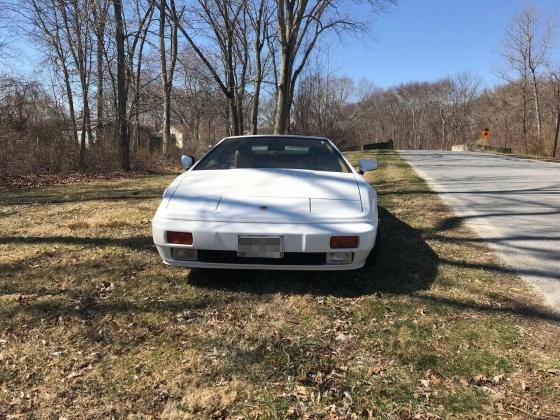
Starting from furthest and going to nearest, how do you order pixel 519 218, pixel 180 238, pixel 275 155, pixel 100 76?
pixel 100 76, pixel 519 218, pixel 275 155, pixel 180 238

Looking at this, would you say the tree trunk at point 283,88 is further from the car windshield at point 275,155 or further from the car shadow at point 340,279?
the car shadow at point 340,279

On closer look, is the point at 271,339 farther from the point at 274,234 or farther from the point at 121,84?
the point at 121,84

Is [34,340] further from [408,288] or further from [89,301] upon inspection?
[408,288]

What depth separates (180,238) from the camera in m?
3.54

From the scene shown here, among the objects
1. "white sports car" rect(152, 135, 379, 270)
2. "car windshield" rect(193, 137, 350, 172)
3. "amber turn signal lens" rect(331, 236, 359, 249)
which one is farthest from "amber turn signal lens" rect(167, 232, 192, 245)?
"car windshield" rect(193, 137, 350, 172)

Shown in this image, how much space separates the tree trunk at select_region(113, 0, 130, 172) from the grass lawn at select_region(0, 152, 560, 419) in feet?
34.7

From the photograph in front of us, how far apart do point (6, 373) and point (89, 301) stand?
0.99 metres

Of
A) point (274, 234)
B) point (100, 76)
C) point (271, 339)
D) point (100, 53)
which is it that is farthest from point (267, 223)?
point (100, 76)

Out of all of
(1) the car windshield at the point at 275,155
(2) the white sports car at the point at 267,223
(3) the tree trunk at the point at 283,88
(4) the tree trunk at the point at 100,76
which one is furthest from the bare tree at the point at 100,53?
(2) the white sports car at the point at 267,223

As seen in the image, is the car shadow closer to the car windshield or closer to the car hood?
the car hood

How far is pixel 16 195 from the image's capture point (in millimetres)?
9305

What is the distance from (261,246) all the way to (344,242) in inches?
24.2

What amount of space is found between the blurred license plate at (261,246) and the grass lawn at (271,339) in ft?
1.20

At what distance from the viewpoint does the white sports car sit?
136 inches
